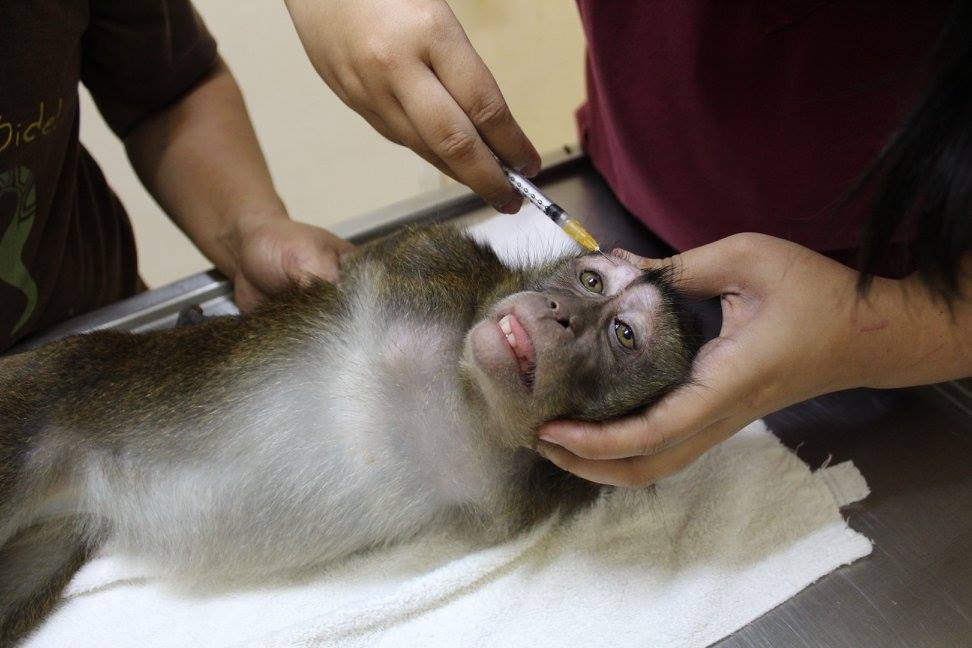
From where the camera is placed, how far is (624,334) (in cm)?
125

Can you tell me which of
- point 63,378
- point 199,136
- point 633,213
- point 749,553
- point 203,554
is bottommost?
point 749,553

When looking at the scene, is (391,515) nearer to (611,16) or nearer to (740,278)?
(740,278)

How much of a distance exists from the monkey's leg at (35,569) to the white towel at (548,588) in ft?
0.09

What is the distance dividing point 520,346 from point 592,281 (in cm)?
23

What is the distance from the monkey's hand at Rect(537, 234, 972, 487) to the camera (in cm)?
112

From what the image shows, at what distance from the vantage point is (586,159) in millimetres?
2152

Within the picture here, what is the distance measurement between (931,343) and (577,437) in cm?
58

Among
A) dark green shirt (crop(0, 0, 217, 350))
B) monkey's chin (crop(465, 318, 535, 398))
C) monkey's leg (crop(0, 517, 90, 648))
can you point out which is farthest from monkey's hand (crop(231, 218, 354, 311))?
monkey's leg (crop(0, 517, 90, 648))

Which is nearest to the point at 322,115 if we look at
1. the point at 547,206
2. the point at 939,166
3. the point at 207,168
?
the point at 207,168

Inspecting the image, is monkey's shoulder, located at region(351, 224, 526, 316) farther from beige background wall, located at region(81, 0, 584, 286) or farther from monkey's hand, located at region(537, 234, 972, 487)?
beige background wall, located at region(81, 0, 584, 286)

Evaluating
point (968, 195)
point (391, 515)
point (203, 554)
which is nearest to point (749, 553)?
point (391, 515)

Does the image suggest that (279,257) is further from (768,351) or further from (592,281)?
(768,351)

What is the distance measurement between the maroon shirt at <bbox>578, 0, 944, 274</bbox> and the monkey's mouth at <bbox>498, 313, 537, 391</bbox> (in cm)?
55

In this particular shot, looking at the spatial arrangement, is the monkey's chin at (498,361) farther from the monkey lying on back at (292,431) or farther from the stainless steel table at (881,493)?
the stainless steel table at (881,493)
